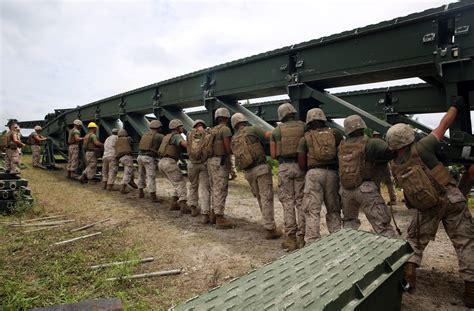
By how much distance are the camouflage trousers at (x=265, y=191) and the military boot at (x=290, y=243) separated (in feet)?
1.56

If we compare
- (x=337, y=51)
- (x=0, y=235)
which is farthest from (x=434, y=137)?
(x=0, y=235)

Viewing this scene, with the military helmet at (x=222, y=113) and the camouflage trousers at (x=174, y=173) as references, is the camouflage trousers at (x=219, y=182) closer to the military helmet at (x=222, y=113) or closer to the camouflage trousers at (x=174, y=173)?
the military helmet at (x=222, y=113)

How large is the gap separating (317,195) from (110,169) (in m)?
6.87

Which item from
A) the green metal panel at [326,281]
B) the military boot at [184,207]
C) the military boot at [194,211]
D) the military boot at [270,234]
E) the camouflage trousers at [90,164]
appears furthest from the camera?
the camouflage trousers at [90,164]

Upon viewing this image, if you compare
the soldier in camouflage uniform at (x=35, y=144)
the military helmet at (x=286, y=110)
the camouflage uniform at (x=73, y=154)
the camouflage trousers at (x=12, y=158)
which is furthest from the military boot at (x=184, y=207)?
the soldier in camouflage uniform at (x=35, y=144)

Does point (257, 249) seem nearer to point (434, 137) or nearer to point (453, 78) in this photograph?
point (434, 137)

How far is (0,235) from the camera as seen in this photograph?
4719 mm

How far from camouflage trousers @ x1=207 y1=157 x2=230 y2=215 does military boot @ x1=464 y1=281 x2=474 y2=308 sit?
353cm

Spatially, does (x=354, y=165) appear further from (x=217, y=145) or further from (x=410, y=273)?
(x=217, y=145)

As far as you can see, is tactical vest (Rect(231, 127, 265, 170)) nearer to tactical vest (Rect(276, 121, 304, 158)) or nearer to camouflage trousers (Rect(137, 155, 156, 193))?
tactical vest (Rect(276, 121, 304, 158))

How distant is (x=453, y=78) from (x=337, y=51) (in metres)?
1.43

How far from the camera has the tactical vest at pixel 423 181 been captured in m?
2.99

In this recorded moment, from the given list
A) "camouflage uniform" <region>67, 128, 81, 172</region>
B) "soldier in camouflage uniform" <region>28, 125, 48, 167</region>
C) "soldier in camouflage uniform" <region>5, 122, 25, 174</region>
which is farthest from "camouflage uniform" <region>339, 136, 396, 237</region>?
"soldier in camouflage uniform" <region>28, 125, 48, 167</region>

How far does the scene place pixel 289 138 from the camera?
4.48 metres
